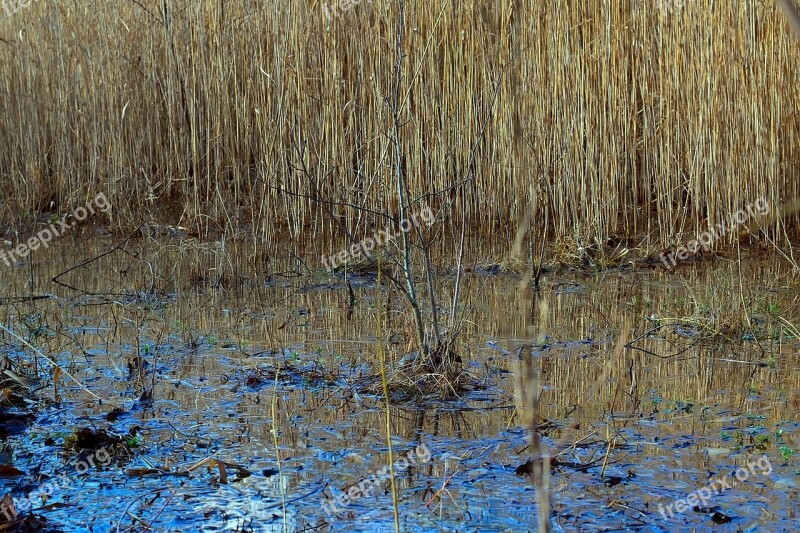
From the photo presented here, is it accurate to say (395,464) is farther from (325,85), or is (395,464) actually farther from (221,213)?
(221,213)

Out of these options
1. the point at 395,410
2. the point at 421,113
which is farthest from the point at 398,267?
the point at 395,410

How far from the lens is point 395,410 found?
3223 millimetres

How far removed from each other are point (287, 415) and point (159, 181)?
15.1ft

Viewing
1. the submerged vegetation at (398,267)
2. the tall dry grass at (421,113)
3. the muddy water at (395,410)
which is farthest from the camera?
the tall dry grass at (421,113)

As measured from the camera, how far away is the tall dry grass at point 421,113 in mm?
5695

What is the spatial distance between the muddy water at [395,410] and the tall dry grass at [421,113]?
0.96 meters

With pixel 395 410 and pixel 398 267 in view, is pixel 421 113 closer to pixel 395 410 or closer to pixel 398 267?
pixel 398 267

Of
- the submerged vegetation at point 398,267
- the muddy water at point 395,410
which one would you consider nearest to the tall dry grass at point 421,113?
the submerged vegetation at point 398,267

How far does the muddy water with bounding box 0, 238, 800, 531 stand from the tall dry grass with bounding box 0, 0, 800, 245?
0.96m

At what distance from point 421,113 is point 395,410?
3520 mm

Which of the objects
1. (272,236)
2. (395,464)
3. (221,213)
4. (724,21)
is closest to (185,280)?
(272,236)

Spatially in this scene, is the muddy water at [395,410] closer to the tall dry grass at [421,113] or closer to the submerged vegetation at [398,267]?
the submerged vegetation at [398,267]

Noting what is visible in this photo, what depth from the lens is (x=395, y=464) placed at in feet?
8.94

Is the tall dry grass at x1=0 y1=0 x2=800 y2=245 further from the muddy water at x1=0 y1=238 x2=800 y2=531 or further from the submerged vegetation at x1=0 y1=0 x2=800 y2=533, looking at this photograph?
the muddy water at x1=0 y1=238 x2=800 y2=531
